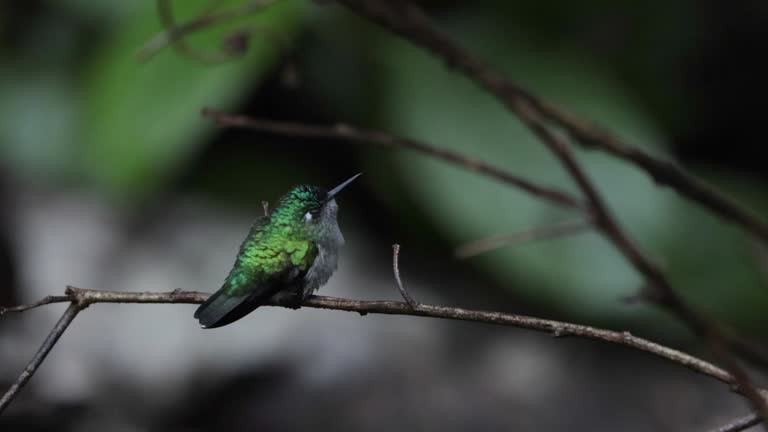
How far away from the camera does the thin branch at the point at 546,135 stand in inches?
28.7

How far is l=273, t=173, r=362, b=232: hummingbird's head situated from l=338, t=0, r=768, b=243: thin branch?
0.24 meters

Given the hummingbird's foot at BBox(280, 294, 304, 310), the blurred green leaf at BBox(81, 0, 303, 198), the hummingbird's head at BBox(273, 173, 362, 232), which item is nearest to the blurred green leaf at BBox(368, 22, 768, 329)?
the blurred green leaf at BBox(81, 0, 303, 198)

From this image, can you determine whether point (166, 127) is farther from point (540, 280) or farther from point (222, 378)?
point (540, 280)

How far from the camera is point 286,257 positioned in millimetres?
1237

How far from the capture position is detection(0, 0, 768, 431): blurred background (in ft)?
10.8

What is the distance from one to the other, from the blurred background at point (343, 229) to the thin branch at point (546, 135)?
203 centimetres

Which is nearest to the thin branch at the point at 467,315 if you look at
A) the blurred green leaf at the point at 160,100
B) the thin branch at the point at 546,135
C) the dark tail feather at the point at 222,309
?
the dark tail feather at the point at 222,309

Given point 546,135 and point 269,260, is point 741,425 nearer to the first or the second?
point 546,135

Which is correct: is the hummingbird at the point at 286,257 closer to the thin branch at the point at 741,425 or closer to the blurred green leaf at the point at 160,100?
the thin branch at the point at 741,425

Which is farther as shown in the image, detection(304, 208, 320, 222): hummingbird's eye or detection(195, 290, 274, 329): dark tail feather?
detection(304, 208, 320, 222): hummingbird's eye

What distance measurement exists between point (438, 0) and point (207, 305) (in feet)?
9.75

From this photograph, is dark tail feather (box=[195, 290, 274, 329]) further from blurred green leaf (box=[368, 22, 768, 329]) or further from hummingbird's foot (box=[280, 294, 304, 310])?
blurred green leaf (box=[368, 22, 768, 329])

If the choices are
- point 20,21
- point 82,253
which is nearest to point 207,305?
point 82,253

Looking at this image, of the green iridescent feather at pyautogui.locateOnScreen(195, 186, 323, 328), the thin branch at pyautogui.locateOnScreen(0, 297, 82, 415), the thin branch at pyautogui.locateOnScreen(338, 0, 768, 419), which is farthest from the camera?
the green iridescent feather at pyautogui.locateOnScreen(195, 186, 323, 328)
